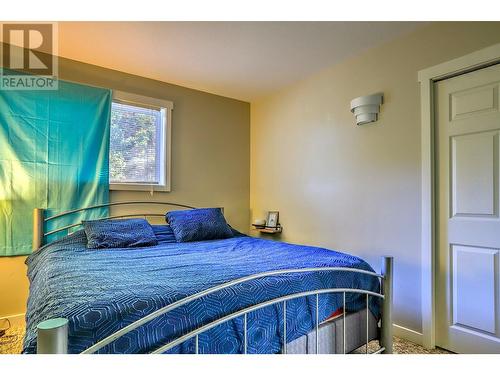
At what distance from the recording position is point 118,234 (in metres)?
2.35

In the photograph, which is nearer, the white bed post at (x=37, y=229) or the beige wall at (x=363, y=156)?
the beige wall at (x=363, y=156)

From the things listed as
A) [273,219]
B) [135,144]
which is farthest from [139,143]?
[273,219]

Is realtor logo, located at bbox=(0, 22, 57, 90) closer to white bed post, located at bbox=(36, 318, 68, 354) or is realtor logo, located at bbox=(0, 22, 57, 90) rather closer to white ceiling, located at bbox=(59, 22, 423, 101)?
white ceiling, located at bbox=(59, 22, 423, 101)

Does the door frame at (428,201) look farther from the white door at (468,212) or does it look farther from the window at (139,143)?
the window at (139,143)

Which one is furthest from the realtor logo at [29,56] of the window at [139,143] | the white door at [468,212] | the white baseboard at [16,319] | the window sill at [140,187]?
the white door at [468,212]

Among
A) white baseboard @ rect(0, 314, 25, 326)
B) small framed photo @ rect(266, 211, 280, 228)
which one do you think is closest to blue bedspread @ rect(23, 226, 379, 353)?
white baseboard @ rect(0, 314, 25, 326)

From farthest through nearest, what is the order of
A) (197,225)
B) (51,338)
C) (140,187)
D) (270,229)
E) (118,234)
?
(270,229) → (140,187) → (197,225) → (118,234) → (51,338)

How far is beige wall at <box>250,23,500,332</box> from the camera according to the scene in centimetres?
217

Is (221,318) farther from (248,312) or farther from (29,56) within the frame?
(29,56)

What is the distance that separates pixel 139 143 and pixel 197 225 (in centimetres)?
105

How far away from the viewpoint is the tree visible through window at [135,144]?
2.86 meters

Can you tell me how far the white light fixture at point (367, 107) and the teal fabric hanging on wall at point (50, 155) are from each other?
2236 millimetres

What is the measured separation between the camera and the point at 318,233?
291cm
